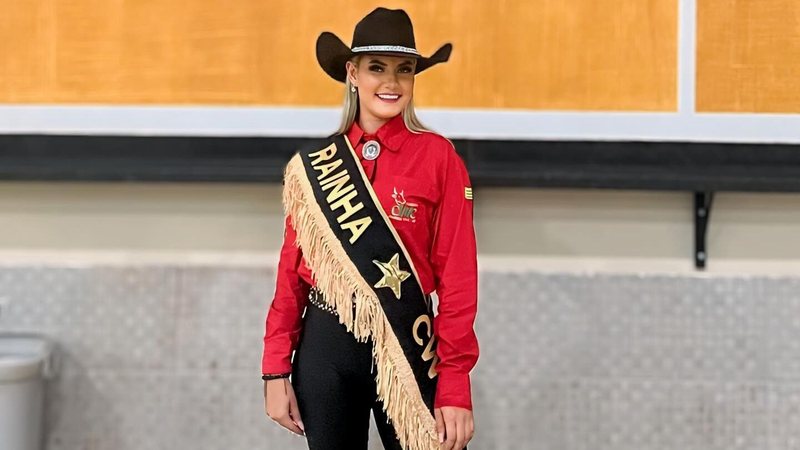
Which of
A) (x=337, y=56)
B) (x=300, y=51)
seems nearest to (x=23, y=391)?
(x=300, y=51)

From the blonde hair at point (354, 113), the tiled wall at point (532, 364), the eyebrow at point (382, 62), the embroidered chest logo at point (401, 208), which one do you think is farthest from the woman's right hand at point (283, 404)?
the tiled wall at point (532, 364)

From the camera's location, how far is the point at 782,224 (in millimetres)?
1890

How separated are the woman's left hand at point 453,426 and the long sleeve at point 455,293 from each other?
0.4 inches

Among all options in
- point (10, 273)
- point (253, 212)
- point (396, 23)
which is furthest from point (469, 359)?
point (10, 273)

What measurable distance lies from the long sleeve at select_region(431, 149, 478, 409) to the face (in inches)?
5.0

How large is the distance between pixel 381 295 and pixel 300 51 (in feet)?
2.97

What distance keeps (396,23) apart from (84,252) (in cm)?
117

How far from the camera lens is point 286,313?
4.18 ft

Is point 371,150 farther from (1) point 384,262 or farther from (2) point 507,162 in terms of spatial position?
(2) point 507,162

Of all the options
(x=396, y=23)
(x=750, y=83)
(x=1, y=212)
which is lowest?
(x=1, y=212)

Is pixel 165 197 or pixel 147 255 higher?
pixel 165 197

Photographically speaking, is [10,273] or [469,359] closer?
[469,359]

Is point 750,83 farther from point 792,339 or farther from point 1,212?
point 1,212

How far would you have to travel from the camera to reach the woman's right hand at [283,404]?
124 cm
